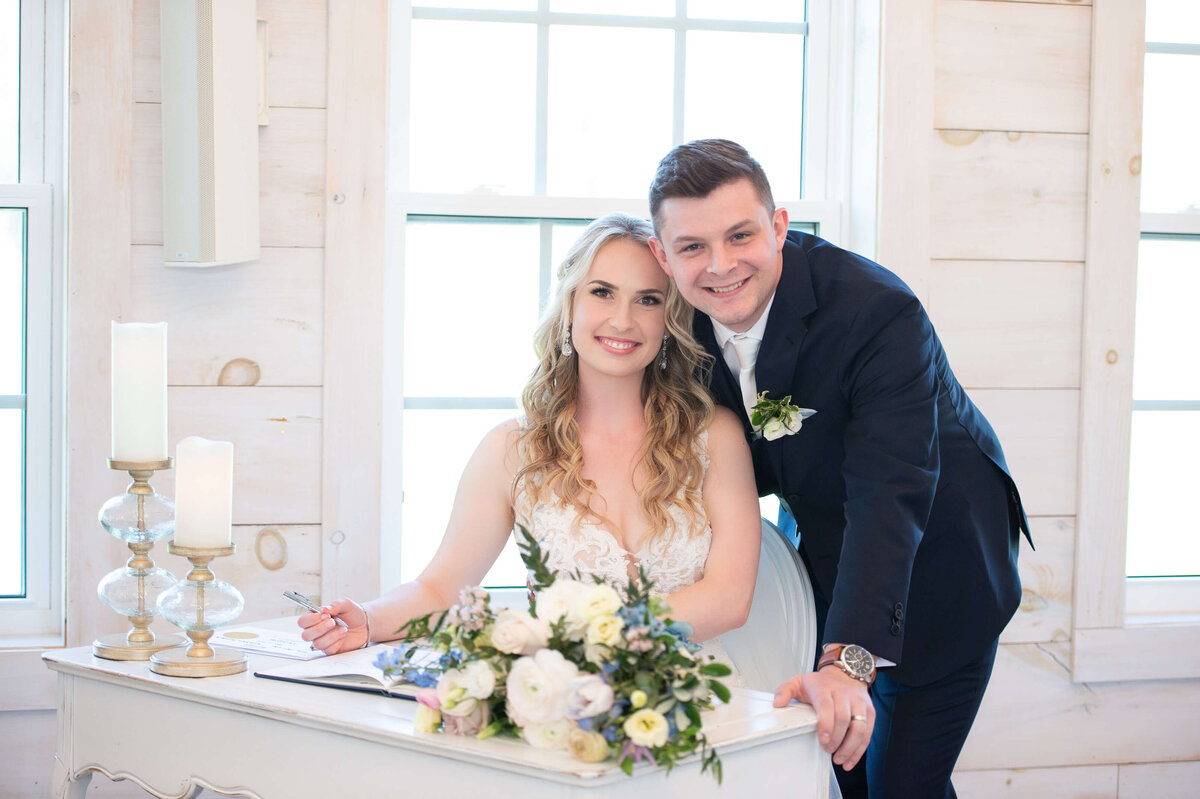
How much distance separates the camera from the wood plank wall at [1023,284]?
2314mm

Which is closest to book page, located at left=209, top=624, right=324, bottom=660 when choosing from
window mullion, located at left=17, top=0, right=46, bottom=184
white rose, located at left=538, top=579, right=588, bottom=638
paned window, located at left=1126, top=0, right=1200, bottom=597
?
white rose, located at left=538, top=579, right=588, bottom=638

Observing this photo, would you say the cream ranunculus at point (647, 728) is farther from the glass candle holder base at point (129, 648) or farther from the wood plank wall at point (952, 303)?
the wood plank wall at point (952, 303)

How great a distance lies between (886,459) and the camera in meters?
1.54

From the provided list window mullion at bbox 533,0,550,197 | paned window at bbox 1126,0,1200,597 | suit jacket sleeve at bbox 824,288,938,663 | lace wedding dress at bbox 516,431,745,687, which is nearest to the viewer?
suit jacket sleeve at bbox 824,288,938,663

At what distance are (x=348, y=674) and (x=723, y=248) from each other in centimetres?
86

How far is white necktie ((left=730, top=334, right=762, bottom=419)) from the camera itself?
1.78 meters

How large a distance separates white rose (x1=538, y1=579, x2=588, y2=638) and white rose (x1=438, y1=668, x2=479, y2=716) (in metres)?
0.12

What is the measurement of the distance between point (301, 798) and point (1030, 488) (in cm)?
180

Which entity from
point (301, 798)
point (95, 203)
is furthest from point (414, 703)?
point (95, 203)

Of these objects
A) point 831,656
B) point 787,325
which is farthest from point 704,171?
point 831,656

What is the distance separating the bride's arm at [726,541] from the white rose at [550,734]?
0.63 metres

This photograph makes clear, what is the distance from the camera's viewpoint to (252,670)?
57.3 inches

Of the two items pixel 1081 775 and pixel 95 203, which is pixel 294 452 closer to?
pixel 95 203

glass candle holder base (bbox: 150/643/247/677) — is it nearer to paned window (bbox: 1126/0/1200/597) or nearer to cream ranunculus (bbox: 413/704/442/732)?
cream ranunculus (bbox: 413/704/442/732)
